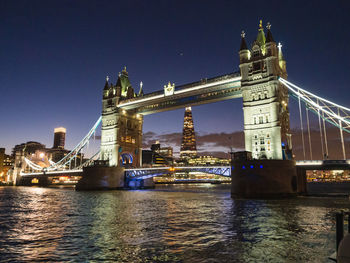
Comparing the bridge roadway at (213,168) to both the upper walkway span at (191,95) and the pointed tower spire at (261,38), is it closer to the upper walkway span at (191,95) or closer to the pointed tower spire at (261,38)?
the upper walkway span at (191,95)

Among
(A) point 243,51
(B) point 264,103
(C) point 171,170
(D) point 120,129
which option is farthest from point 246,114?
(D) point 120,129

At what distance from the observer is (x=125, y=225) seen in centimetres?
1521

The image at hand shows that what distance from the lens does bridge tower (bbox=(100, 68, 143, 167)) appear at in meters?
61.6

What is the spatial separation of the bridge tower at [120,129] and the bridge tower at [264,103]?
3044 centimetres

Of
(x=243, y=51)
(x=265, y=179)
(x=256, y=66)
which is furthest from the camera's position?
(x=243, y=51)

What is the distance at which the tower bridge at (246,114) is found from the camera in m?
34.1

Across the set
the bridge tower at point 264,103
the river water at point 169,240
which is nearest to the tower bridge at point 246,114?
the bridge tower at point 264,103

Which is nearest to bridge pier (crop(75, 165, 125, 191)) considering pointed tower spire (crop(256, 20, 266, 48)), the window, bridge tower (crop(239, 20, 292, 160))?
bridge tower (crop(239, 20, 292, 160))

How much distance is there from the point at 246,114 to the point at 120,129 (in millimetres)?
30868

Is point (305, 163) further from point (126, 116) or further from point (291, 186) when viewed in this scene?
point (126, 116)

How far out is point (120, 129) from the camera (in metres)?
62.1

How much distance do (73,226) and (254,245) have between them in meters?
9.78

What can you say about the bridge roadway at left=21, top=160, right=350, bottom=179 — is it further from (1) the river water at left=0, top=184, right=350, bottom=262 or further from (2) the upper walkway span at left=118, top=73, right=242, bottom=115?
(1) the river water at left=0, top=184, right=350, bottom=262

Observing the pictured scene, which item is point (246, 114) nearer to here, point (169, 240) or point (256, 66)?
point (256, 66)
